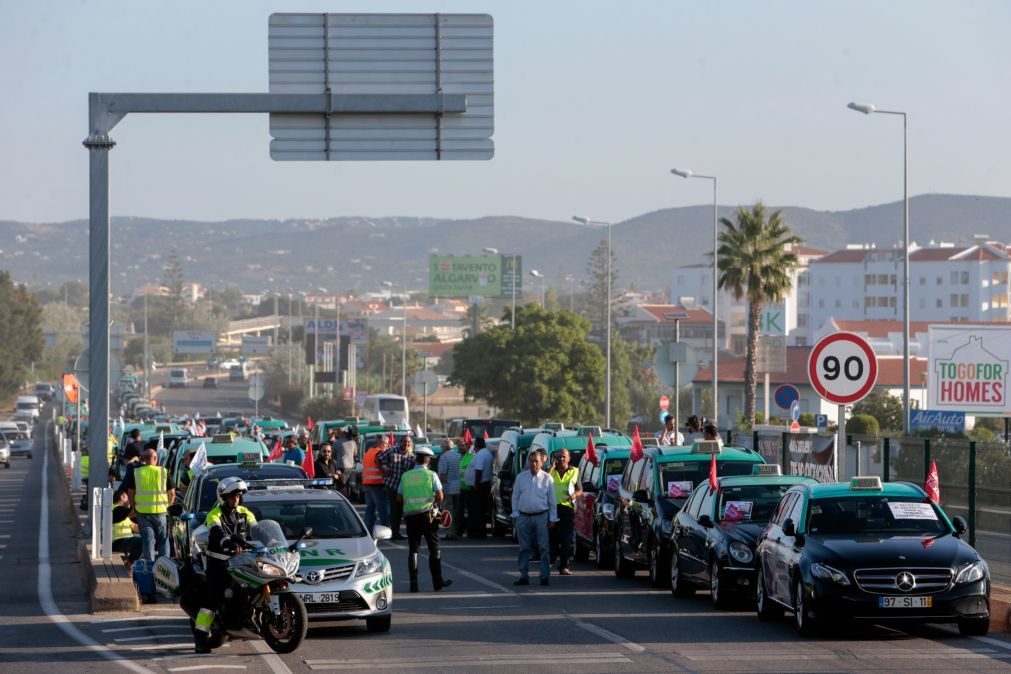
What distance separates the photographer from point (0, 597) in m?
20.1

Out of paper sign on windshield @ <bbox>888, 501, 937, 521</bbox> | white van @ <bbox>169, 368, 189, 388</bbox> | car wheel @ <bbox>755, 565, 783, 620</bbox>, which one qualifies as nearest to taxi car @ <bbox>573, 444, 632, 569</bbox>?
car wheel @ <bbox>755, 565, 783, 620</bbox>

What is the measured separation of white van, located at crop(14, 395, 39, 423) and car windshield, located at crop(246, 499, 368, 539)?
107243 millimetres

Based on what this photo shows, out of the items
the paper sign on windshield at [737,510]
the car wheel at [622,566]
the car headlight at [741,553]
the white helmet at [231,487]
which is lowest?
the car wheel at [622,566]

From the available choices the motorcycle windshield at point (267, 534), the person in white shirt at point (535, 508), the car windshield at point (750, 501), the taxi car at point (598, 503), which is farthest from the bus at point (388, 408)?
the motorcycle windshield at point (267, 534)

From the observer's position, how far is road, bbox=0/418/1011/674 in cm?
1395

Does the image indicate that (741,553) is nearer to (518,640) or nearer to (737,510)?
(737,510)

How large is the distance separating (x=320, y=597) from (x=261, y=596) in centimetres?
120

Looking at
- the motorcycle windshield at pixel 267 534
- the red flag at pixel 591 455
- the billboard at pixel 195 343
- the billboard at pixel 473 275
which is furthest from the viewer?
the billboard at pixel 195 343

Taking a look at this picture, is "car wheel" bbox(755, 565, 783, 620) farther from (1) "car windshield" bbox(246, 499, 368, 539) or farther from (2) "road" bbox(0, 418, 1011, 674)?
(1) "car windshield" bbox(246, 499, 368, 539)

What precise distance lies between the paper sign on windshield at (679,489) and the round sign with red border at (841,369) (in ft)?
13.3

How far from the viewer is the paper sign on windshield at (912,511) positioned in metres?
16.1

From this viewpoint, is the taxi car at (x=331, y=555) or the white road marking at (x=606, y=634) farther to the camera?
the taxi car at (x=331, y=555)

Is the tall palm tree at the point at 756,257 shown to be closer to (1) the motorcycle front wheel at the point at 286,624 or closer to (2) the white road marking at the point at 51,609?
(2) the white road marking at the point at 51,609

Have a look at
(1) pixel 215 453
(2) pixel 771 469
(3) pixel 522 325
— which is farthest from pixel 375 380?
(2) pixel 771 469
